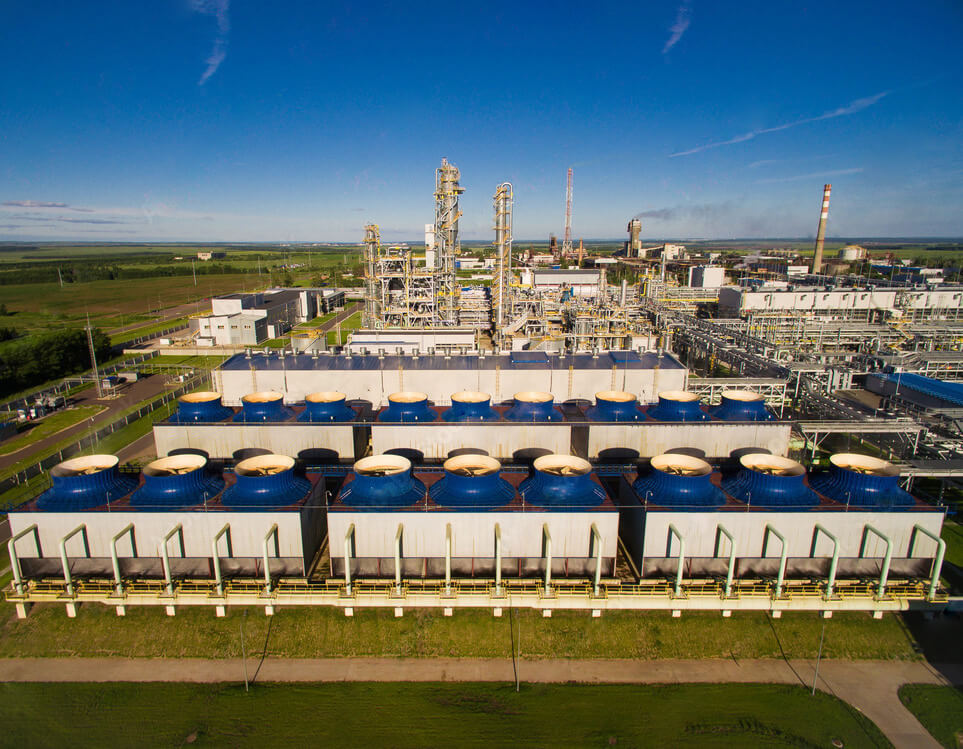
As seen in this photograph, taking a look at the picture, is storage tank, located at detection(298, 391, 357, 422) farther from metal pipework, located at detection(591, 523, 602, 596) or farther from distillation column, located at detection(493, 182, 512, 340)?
distillation column, located at detection(493, 182, 512, 340)

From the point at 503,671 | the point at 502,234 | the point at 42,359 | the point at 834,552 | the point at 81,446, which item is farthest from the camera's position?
the point at 42,359

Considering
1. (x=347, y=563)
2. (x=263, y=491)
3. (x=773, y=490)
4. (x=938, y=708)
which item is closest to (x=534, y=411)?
(x=773, y=490)

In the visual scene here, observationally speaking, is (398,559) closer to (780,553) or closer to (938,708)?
(780,553)

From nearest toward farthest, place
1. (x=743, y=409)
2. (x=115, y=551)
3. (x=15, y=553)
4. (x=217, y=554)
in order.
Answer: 1. (x=217, y=554)
2. (x=115, y=551)
3. (x=15, y=553)
4. (x=743, y=409)

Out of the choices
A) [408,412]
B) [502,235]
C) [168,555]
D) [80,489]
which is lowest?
[168,555]

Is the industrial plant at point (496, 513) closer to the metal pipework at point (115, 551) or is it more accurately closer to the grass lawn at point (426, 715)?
A: the metal pipework at point (115, 551)

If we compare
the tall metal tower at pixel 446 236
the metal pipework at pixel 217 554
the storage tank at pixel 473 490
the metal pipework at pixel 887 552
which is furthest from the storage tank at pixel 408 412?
the tall metal tower at pixel 446 236

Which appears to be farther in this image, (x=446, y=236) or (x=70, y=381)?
(x=446, y=236)
